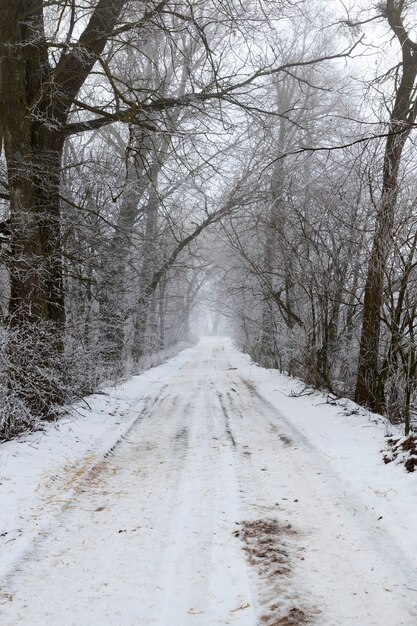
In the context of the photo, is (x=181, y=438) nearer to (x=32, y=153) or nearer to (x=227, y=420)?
(x=227, y=420)

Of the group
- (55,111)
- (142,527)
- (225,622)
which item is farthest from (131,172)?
(225,622)

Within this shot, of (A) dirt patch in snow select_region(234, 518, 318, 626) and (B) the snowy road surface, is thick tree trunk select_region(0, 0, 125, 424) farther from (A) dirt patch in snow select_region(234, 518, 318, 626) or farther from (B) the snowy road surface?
(A) dirt patch in snow select_region(234, 518, 318, 626)

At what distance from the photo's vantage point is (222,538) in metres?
3.34

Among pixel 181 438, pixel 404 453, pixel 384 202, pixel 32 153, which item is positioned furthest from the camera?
pixel 32 153

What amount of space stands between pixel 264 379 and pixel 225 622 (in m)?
12.1

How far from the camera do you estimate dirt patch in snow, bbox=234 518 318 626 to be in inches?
97.0

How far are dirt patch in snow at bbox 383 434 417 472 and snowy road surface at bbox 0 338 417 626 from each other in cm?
15

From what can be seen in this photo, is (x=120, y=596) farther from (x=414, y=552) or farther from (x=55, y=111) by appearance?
(x=55, y=111)

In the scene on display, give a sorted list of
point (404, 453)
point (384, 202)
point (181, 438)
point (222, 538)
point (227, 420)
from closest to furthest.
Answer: point (222, 538) → point (404, 453) → point (181, 438) → point (384, 202) → point (227, 420)

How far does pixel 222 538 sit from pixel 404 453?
2.64 m

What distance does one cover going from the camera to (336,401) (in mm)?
9070

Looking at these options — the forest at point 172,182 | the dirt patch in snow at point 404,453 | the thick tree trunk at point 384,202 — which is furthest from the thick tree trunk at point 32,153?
the thick tree trunk at point 384,202

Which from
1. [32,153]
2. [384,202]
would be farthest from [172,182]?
[384,202]

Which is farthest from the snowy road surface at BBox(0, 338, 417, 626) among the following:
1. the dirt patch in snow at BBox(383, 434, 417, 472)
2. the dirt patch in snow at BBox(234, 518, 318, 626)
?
the dirt patch in snow at BBox(383, 434, 417, 472)
